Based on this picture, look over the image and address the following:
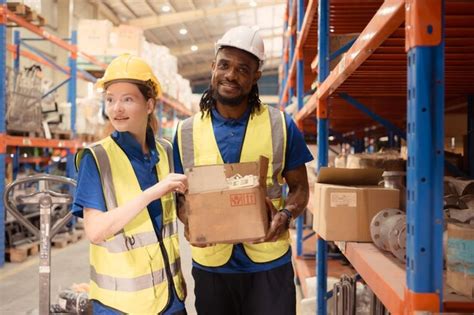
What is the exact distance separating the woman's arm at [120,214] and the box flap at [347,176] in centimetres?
103

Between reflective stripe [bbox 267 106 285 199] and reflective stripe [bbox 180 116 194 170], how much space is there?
16.7 inches

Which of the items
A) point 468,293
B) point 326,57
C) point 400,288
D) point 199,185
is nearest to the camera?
point 468,293

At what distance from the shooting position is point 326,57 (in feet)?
12.4

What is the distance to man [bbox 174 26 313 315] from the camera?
2.42 m

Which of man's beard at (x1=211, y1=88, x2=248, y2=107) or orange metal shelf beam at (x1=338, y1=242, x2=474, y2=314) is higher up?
man's beard at (x1=211, y1=88, x2=248, y2=107)

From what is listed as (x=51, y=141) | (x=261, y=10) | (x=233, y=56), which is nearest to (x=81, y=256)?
(x=51, y=141)

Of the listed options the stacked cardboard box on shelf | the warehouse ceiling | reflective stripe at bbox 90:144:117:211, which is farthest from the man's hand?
the warehouse ceiling

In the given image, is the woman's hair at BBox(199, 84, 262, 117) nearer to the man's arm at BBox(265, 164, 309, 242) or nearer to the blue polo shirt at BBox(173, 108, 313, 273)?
the blue polo shirt at BBox(173, 108, 313, 273)

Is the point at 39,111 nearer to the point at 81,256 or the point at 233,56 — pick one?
the point at 81,256

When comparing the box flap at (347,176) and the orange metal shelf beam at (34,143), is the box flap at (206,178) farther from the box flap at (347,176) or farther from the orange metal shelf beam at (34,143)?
the orange metal shelf beam at (34,143)

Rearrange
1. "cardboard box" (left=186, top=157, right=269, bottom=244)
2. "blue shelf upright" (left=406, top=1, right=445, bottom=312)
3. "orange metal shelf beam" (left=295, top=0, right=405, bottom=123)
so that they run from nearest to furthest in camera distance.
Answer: "blue shelf upright" (left=406, top=1, right=445, bottom=312)
"orange metal shelf beam" (left=295, top=0, right=405, bottom=123)
"cardboard box" (left=186, top=157, right=269, bottom=244)

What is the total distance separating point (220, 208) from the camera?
2.09 m

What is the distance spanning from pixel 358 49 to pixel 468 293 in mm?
1139

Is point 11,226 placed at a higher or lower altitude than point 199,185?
lower
